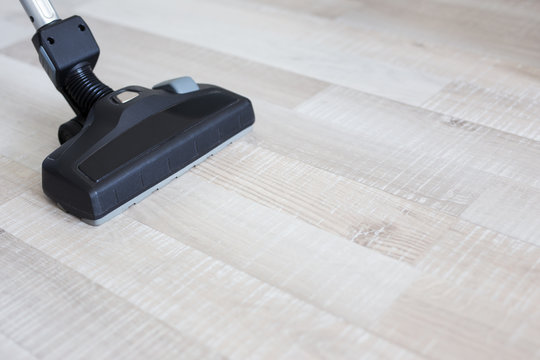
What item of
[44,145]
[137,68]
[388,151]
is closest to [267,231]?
[388,151]

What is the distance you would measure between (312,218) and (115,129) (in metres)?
0.31

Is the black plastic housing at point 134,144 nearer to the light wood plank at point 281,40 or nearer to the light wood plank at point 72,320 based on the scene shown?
the light wood plank at point 72,320

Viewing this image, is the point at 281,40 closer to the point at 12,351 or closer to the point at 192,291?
the point at 192,291

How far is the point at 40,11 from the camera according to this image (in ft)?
3.48

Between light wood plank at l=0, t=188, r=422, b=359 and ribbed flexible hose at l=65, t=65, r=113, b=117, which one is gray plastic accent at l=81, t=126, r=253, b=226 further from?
ribbed flexible hose at l=65, t=65, r=113, b=117

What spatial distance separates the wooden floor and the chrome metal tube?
21cm

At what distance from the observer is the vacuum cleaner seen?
94 cm

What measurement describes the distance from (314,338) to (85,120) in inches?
20.2

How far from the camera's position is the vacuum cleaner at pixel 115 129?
0.94 metres

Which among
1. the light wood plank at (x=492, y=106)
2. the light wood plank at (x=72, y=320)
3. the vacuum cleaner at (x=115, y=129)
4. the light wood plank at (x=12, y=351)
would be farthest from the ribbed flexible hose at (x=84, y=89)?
the light wood plank at (x=492, y=106)

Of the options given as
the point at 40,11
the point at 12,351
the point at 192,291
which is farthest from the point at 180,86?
the point at 12,351

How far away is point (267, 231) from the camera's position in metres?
0.93

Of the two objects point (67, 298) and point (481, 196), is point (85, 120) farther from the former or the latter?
point (481, 196)

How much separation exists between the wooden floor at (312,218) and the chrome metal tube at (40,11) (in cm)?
21
